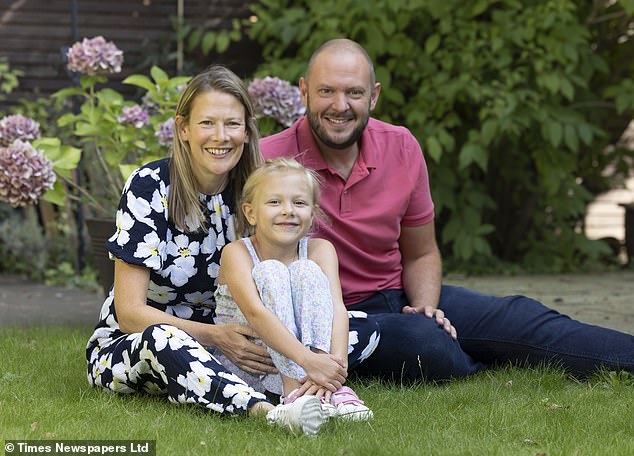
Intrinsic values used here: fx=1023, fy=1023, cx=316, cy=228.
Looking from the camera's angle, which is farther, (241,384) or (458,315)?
(458,315)

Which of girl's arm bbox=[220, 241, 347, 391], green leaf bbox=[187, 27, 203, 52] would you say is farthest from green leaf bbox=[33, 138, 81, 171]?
green leaf bbox=[187, 27, 203, 52]

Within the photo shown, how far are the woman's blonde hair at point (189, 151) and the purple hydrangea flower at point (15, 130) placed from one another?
1439 millimetres

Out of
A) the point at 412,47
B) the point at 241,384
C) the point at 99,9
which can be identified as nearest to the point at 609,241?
the point at 412,47

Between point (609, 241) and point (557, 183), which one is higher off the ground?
point (557, 183)

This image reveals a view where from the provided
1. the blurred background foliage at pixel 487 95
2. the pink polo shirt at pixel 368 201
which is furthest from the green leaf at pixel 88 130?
the blurred background foliage at pixel 487 95

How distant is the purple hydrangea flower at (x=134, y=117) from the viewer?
437 cm

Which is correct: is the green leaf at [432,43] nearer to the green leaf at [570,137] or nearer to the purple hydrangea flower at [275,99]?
the green leaf at [570,137]

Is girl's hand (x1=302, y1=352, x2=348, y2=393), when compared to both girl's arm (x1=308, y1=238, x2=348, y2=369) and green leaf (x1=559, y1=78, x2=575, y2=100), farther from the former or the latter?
green leaf (x1=559, y1=78, x2=575, y2=100)

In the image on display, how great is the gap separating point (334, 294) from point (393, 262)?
2.20ft

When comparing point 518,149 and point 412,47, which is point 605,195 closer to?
point 518,149

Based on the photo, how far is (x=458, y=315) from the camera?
11.8 ft

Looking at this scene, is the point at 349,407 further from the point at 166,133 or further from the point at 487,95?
the point at 487,95

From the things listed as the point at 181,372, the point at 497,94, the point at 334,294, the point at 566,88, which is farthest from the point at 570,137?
the point at 181,372

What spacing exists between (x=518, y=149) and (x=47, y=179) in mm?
3720
